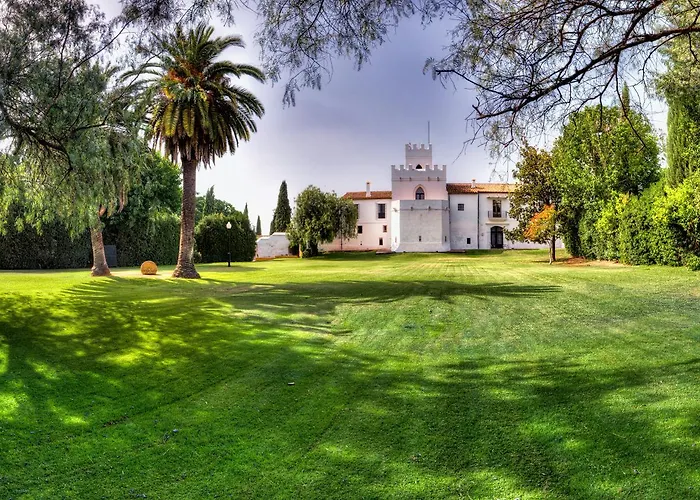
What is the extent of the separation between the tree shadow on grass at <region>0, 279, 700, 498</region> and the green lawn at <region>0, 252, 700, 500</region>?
0.07ft

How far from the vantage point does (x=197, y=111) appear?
19.9m

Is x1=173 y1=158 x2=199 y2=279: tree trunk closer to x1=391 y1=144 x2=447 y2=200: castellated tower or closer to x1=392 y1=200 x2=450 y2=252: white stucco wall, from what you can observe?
x1=392 y1=200 x2=450 y2=252: white stucco wall

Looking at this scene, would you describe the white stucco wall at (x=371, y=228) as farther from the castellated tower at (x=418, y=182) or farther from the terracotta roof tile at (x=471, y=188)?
the terracotta roof tile at (x=471, y=188)

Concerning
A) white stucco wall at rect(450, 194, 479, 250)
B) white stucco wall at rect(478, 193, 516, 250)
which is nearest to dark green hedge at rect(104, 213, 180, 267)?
white stucco wall at rect(450, 194, 479, 250)

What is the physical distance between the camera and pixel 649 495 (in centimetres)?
368

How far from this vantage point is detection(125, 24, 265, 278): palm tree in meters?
19.5

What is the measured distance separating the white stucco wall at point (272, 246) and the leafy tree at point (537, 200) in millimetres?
27488

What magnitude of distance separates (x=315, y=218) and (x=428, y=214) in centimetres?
1376

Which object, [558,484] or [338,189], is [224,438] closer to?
[558,484]

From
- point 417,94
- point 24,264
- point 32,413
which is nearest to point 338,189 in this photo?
point 24,264

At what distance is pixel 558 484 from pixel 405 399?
207 cm

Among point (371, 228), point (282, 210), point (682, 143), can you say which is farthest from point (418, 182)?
point (682, 143)

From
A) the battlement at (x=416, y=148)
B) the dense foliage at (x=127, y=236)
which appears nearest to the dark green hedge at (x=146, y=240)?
the dense foliage at (x=127, y=236)

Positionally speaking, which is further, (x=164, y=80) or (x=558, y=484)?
(x=164, y=80)
